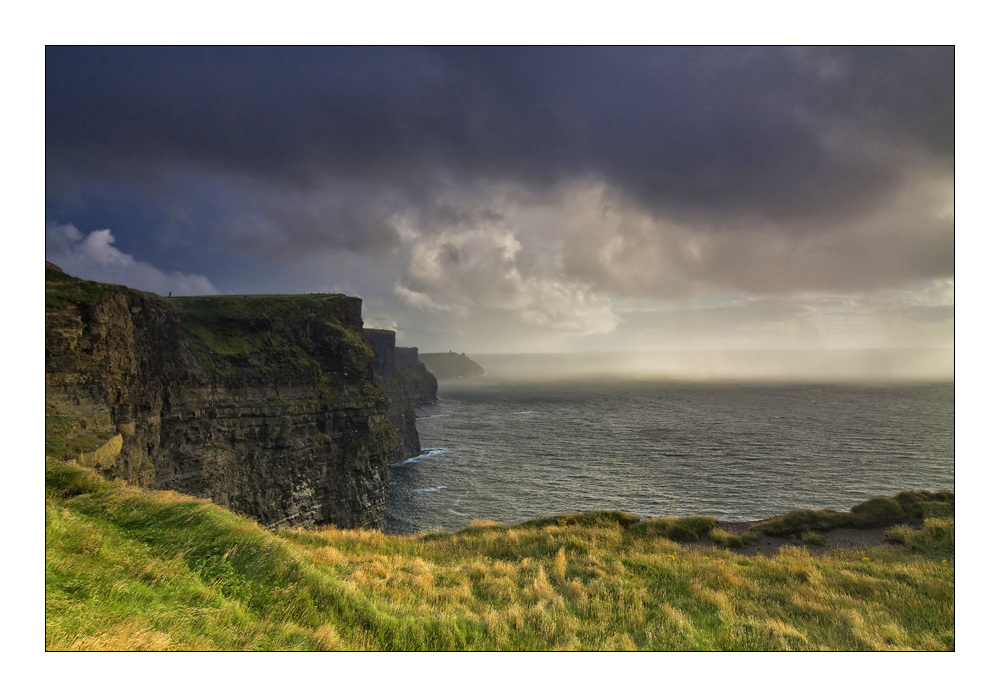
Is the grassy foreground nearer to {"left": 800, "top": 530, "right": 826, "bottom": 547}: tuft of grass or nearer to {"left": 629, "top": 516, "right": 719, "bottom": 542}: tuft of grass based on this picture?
{"left": 800, "top": 530, "right": 826, "bottom": 547}: tuft of grass

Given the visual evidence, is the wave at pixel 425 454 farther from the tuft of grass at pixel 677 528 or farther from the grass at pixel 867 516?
the grass at pixel 867 516

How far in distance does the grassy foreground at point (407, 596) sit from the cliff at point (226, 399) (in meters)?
8.94

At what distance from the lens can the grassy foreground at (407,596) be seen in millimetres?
6332

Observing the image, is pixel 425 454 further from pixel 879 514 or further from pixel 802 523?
pixel 879 514

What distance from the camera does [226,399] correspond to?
29.9m

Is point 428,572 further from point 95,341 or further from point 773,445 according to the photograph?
point 773,445

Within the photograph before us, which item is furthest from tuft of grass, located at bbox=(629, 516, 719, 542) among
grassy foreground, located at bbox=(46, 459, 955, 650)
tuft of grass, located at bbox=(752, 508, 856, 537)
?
grassy foreground, located at bbox=(46, 459, 955, 650)

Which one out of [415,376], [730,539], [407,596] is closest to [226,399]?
[407,596]

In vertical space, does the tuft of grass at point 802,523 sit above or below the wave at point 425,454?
above

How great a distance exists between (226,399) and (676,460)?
58.5 m

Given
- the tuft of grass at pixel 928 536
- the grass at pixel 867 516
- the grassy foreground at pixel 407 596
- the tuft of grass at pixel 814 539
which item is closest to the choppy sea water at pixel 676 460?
the grass at pixel 867 516

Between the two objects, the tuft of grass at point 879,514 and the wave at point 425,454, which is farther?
the wave at point 425,454
